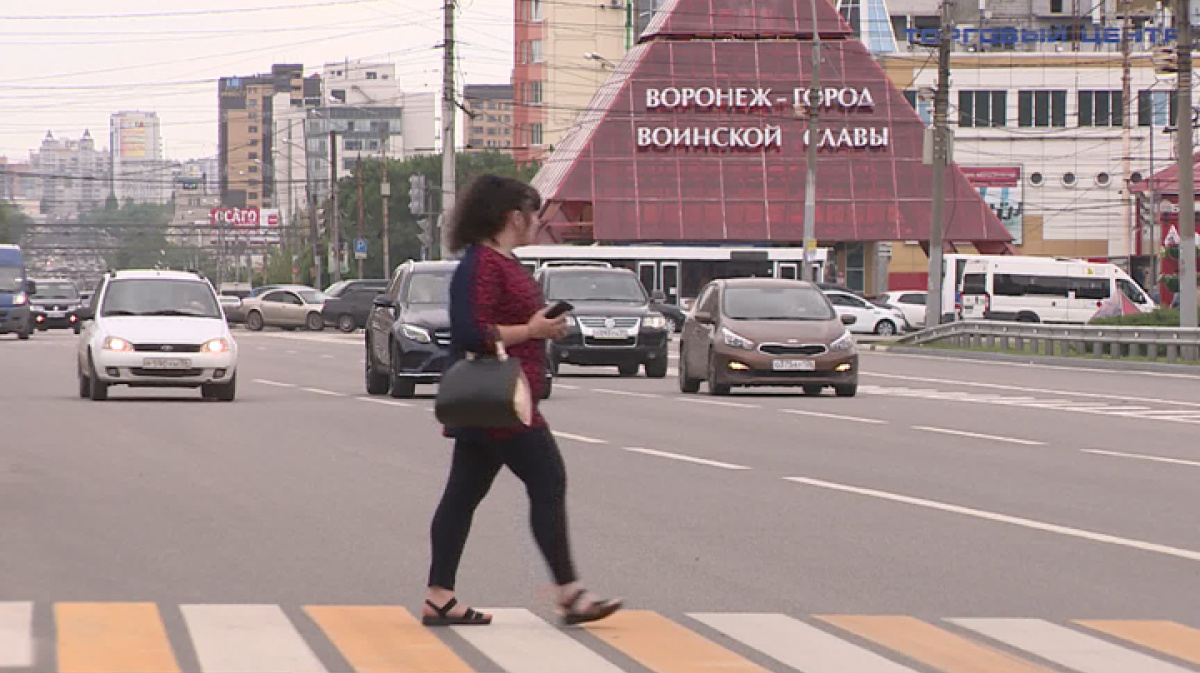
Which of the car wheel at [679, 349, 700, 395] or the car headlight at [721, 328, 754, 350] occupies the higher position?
the car headlight at [721, 328, 754, 350]

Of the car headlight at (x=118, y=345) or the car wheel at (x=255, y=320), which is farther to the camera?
the car wheel at (x=255, y=320)

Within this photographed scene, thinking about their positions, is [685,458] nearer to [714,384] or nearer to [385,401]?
[385,401]

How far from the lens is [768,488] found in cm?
1547

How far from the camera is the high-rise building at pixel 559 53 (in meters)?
141

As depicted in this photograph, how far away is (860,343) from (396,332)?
33.3m

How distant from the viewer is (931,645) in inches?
340

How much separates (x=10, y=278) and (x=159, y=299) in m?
32.6

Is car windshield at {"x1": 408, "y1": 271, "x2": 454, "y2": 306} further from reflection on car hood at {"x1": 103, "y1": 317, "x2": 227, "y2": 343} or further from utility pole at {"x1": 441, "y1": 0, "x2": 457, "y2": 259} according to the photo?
utility pole at {"x1": 441, "y1": 0, "x2": 457, "y2": 259}

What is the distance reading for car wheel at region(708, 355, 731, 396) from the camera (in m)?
29.0

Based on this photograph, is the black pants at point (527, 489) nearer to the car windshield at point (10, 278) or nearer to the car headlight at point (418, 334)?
the car headlight at point (418, 334)

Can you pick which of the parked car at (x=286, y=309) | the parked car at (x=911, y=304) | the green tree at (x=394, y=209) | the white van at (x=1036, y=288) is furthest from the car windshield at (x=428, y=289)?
the green tree at (x=394, y=209)

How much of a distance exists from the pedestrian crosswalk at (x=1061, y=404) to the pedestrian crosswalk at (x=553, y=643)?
15.8m

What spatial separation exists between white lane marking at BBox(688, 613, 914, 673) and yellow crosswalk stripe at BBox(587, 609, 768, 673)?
153mm

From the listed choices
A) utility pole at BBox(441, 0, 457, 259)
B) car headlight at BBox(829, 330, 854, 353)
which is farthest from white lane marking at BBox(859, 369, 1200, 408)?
utility pole at BBox(441, 0, 457, 259)
